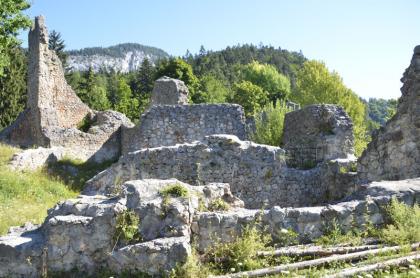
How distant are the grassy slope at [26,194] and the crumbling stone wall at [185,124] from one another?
3.14m

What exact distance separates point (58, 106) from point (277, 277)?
24051 mm

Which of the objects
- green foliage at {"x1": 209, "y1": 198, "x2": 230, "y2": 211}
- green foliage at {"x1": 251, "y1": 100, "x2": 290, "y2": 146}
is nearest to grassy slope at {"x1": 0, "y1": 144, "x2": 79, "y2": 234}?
green foliage at {"x1": 209, "y1": 198, "x2": 230, "y2": 211}

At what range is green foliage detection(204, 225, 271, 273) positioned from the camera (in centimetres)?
694

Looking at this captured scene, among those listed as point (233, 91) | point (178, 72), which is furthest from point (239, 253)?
point (233, 91)

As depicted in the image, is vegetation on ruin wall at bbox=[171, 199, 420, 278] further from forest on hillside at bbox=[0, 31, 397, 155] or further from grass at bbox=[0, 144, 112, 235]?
forest on hillside at bbox=[0, 31, 397, 155]

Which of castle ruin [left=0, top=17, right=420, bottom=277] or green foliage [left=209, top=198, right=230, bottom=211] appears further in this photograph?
green foliage [left=209, top=198, right=230, bottom=211]

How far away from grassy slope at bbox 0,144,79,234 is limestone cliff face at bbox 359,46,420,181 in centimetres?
827

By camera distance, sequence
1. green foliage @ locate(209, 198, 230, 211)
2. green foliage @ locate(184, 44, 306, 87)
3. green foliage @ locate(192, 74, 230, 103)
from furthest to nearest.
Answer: green foliage @ locate(184, 44, 306, 87) < green foliage @ locate(192, 74, 230, 103) < green foliage @ locate(209, 198, 230, 211)

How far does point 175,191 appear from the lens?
302 inches

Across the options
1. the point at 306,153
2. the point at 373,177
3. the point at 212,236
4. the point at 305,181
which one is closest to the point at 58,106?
the point at 306,153

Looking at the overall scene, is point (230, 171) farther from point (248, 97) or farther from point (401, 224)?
point (248, 97)

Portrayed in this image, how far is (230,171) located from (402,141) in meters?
4.15

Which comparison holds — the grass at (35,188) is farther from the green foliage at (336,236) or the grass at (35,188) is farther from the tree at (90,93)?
the tree at (90,93)

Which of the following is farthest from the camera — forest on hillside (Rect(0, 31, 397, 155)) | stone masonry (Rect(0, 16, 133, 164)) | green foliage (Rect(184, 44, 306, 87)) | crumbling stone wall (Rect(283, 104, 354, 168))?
green foliage (Rect(184, 44, 306, 87))
